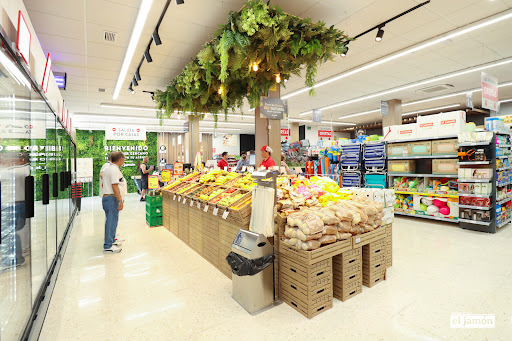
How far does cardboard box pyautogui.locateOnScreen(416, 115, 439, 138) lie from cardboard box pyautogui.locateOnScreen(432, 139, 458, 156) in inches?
9.0

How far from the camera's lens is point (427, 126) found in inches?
252

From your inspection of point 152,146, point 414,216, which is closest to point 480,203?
point 414,216

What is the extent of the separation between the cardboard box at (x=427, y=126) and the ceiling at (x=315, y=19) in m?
1.73

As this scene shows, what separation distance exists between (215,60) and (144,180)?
8.04 m

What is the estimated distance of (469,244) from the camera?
4.56m

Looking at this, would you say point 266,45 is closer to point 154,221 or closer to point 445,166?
point 154,221

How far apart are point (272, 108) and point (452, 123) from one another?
13.2ft

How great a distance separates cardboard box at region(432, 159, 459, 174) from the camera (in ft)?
19.4

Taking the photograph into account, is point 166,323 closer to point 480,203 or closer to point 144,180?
point 480,203

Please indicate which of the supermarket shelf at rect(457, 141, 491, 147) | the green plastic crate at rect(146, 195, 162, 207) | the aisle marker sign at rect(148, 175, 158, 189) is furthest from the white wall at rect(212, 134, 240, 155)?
the supermarket shelf at rect(457, 141, 491, 147)

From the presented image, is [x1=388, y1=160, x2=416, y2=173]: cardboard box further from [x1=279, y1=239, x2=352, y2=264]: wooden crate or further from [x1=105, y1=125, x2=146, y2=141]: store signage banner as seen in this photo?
[x1=105, y1=125, x2=146, y2=141]: store signage banner

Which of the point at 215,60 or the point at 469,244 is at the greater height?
the point at 215,60

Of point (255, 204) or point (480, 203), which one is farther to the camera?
point (480, 203)

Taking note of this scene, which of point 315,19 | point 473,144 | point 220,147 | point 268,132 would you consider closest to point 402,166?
point 473,144
